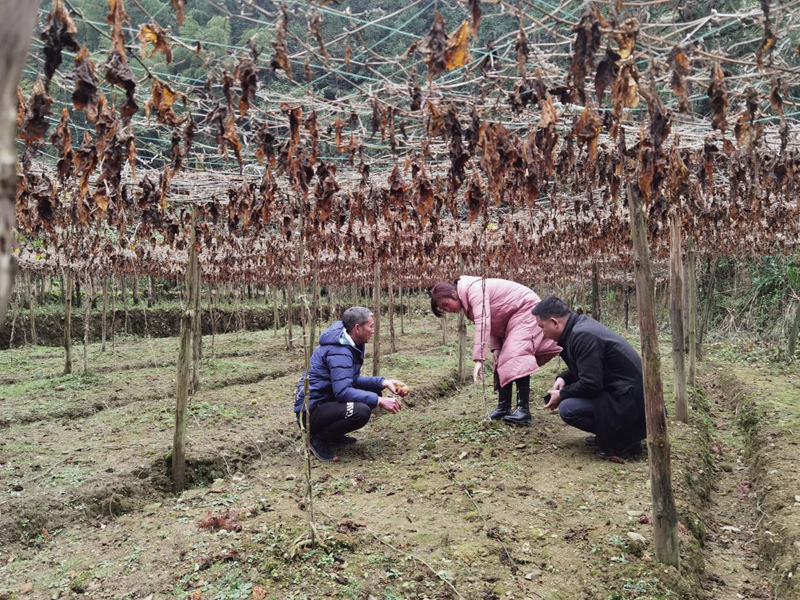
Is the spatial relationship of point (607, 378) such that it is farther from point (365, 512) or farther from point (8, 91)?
point (8, 91)

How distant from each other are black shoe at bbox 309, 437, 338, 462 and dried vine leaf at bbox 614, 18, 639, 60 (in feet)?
14.2

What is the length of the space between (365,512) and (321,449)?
148 cm

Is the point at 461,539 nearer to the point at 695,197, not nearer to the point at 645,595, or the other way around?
the point at 645,595

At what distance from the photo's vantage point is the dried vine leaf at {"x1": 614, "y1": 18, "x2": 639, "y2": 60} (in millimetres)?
2334

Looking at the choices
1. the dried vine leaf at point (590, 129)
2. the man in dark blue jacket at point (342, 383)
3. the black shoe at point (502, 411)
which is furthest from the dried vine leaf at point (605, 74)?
the black shoe at point (502, 411)

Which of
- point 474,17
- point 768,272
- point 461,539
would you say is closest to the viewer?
point 474,17

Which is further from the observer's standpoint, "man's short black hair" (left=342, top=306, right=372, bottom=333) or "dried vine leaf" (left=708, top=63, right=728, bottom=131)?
"man's short black hair" (left=342, top=306, right=372, bottom=333)

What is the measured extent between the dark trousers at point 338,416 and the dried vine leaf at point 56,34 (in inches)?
146

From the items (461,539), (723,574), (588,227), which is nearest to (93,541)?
(461,539)

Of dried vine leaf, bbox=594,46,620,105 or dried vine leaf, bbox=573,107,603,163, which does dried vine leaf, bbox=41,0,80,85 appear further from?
dried vine leaf, bbox=573,107,603,163

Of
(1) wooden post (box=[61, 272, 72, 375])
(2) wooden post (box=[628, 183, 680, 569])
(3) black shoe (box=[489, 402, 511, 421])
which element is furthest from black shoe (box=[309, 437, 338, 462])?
(1) wooden post (box=[61, 272, 72, 375])

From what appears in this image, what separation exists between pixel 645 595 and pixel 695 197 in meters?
5.46

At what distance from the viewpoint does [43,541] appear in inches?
166

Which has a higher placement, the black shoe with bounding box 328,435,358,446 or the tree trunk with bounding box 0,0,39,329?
the tree trunk with bounding box 0,0,39,329
